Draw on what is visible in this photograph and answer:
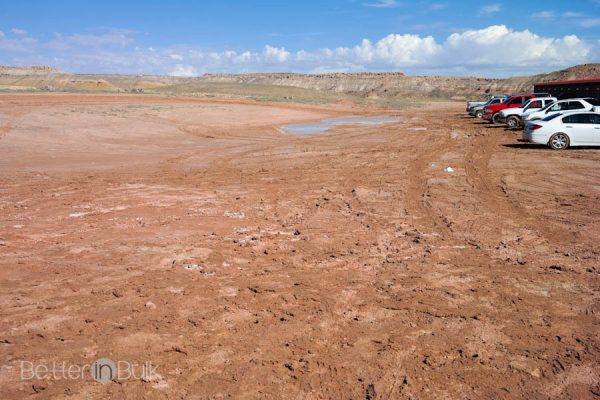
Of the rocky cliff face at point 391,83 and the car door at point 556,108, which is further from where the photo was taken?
the rocky cliff face at point 391,83

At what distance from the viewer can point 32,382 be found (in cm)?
428

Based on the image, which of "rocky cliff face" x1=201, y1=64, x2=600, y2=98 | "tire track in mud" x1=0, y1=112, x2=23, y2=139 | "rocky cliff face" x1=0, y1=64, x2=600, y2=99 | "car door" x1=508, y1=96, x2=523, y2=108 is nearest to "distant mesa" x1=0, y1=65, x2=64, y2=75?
"rocky cliff face" x1=0, y1=64, x2=600, y2=99

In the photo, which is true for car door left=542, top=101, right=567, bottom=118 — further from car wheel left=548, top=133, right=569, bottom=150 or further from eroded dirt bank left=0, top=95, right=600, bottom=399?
eroded dirt bank left=0, top=95, right=600, bottom=399

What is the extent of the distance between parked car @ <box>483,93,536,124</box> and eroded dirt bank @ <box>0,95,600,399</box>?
1822 cm

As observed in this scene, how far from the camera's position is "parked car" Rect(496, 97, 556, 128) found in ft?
92.3

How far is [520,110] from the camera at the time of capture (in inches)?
1158

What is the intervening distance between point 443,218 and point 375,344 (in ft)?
17.6

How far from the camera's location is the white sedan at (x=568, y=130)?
62.5ft

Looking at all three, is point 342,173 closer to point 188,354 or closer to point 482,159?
point 482,159

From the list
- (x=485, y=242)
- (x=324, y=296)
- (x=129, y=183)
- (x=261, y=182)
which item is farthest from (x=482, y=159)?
(x=324, y=296)

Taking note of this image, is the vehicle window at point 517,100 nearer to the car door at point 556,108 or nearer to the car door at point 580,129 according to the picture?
the car door at point 556,108

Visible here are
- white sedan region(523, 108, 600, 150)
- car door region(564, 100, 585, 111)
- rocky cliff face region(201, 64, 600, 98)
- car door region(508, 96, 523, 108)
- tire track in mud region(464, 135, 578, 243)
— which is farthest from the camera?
rocky cliff face region(201, 64, 600, 98)

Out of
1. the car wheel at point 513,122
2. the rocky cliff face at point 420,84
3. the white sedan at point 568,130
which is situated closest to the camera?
the white sedan at point 568,130

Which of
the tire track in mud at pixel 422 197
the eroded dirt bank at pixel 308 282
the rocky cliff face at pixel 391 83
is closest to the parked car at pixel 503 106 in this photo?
the tire track in mud at pixel 422 197
